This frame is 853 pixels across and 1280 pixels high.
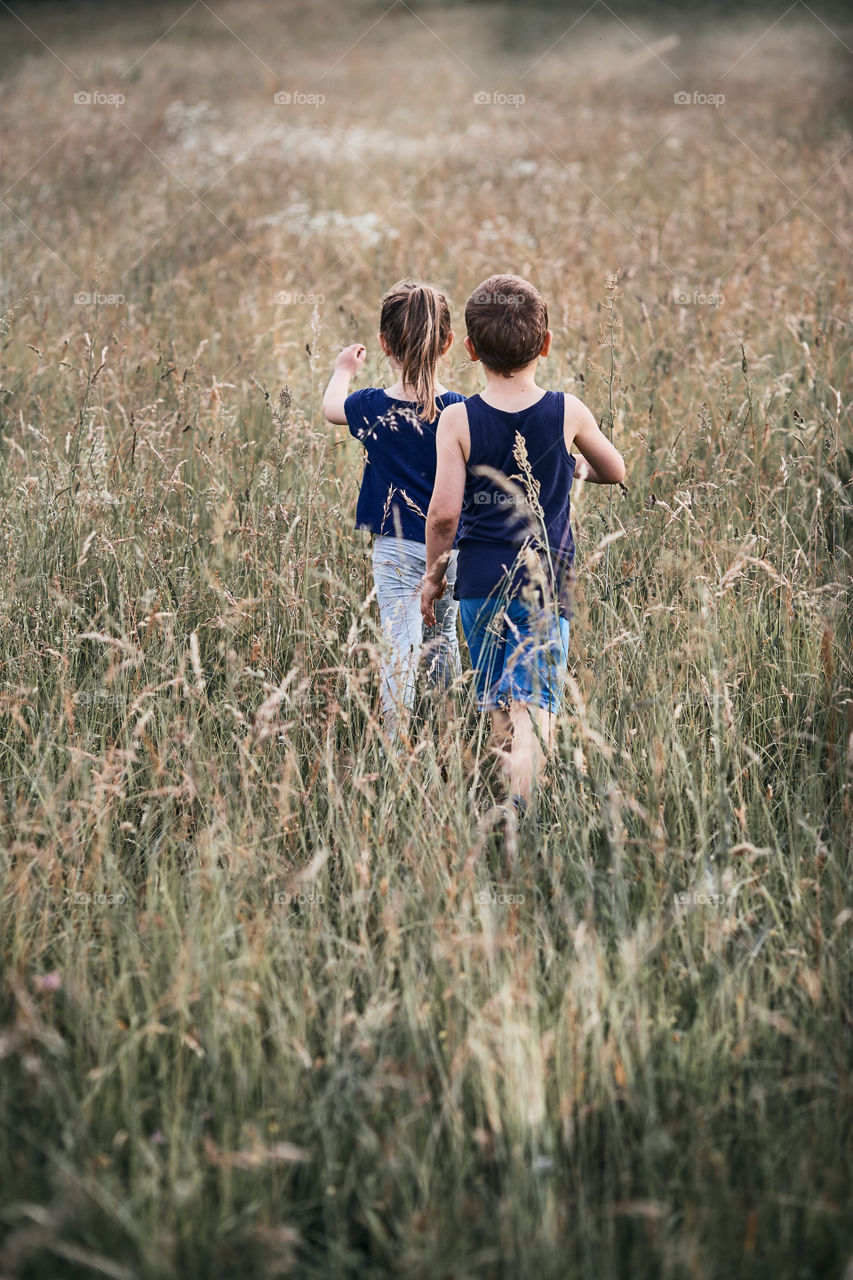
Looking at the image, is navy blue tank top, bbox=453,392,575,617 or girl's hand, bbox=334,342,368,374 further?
girl's hand, bbox=334,342,368,374

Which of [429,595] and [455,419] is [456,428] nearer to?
[455,419]

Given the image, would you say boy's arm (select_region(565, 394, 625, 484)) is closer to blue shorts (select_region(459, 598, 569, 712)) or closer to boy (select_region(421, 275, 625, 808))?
boy (select_region(421, 275, 625, 808))

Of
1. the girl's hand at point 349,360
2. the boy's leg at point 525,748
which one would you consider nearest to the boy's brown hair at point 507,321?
the girl's hand at point 349,360

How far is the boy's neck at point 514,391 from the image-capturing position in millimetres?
2701

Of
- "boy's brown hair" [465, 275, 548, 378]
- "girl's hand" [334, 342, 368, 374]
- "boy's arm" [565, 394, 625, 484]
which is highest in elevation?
"girl's hand" [334, 342, 368, 374]

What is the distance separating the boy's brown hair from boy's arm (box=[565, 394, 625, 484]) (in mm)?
181

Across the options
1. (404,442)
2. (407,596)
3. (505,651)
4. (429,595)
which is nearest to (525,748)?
(505,651)

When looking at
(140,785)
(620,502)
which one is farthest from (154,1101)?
(620,502)

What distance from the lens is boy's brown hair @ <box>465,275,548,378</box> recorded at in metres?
2.65

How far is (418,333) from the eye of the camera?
300 cm

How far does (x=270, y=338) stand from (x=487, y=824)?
12.7 ft

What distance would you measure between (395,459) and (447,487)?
47cm

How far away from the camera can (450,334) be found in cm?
310

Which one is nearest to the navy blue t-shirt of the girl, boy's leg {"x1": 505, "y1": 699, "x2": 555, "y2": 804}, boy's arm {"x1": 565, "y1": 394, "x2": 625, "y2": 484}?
the girl
